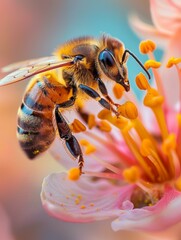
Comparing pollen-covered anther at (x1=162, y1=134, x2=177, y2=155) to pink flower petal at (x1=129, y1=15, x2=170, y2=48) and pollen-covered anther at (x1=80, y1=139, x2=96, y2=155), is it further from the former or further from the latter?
pink flower petal at (x1=129, y1=15, x2=170, y2=48)

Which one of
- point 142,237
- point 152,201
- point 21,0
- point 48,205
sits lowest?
point 142,237

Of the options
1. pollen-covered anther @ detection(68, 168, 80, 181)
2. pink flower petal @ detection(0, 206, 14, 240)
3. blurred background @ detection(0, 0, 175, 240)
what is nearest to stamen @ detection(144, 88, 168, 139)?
blurred background @ detection(0, 0, 175, 240)

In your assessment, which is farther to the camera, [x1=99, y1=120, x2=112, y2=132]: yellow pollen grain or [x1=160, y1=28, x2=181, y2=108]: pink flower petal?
[x1=160, y1=28, x2=181, y2=108]: pink flower petal

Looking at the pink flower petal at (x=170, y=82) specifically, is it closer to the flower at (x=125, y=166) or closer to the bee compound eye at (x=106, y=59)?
the flower at (x=125, y=166)

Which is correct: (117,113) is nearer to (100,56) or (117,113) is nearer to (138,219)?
(100,56)

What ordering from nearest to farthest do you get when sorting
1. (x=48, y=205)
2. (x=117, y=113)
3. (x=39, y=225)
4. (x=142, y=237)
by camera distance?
(x=48, y=205), (x=117, y=113), (x=142, y=237), (x=39, y=225)

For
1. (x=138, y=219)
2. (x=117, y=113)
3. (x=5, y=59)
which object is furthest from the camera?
(x=5, y=59)

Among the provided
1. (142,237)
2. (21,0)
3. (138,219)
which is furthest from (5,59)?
(138,219)
